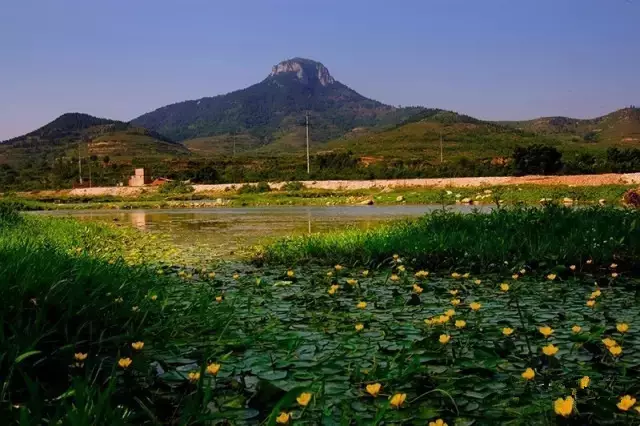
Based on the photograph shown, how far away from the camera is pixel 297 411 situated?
8.39ft

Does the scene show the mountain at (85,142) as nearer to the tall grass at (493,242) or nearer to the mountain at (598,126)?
the mountain at (598,126)

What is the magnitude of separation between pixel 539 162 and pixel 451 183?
27.1 feet

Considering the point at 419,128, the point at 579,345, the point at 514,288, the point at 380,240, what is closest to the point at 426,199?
the point at 380,240

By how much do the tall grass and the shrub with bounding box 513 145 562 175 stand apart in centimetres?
3490

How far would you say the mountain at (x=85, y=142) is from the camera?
109 meters

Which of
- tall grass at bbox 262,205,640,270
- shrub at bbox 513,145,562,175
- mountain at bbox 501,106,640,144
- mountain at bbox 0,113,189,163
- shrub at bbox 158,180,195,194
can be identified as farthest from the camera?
mountain at bbox 501,106,640,144

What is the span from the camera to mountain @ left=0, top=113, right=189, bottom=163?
109 metres

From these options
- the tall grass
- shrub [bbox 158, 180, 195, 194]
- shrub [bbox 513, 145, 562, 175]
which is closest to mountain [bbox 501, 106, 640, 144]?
shrub [bbox 513, 145, 562, 175]

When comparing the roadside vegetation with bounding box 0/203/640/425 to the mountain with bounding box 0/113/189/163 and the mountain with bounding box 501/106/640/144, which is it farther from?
the mountain with bounding box 501/106/640/144

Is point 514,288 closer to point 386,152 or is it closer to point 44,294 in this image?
point 44,294

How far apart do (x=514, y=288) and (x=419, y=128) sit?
10742cm

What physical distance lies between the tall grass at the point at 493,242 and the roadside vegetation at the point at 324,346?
77mm

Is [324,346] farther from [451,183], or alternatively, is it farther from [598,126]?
[598,126]

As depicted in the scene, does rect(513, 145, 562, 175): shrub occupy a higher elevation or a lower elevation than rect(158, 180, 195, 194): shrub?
higher
